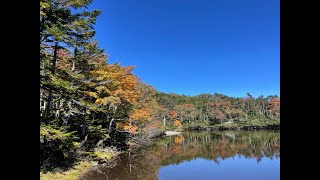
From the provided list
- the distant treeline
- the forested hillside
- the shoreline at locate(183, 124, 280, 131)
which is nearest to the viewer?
the forested hillside

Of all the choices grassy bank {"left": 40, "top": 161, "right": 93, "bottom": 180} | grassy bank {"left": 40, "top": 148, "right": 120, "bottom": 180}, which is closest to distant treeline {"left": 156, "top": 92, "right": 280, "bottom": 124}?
grassy bank {"left": 40, "top": 148, "right": 120, "bottom": 180}

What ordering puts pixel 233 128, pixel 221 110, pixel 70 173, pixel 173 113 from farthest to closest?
pixel 221 110 → pixel 173 113 → pixel 233 128 → pixel 70 173

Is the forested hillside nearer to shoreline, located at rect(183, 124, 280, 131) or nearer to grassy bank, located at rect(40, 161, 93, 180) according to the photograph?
grassy bank, located at rect(40, 161, 93, 180)

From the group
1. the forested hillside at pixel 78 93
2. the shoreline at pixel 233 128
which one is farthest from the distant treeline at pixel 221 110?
the forested hillside at pixel 78 93

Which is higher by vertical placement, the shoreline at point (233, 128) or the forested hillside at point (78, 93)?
the forested hillside at point (78, 93)

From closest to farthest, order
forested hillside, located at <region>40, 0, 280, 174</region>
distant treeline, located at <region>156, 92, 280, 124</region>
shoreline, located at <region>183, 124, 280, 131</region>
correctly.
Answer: forested hillside, located at <region>40, 0, 280, 174</region>
shoreline, located at <region>183, 124, 280, 131</region>
distant treeline, located at <region>156, 92, 280, 124</region>

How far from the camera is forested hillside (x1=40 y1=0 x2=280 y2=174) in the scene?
453 inches

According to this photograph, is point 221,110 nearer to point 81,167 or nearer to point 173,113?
point 173,113

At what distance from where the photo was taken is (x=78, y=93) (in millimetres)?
14875

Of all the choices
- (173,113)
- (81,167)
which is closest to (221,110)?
(173,113)

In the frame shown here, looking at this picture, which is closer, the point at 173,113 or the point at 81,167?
the point at 81,167

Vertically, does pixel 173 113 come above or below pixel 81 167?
above

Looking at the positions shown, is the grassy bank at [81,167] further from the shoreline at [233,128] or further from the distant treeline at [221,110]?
the shoreline at [233,128]

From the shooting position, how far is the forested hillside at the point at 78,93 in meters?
11.5
